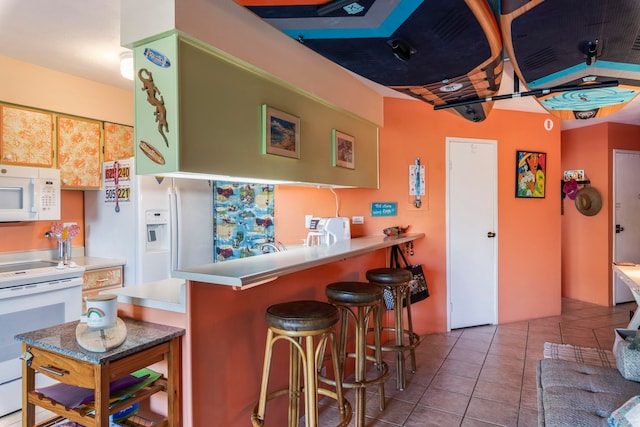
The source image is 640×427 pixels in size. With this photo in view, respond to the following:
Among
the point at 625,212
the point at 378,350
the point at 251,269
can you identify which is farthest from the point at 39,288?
the point at 625,212

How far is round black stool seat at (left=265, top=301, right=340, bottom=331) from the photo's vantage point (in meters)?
1.75

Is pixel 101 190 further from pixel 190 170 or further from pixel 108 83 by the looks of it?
pixel 190 170

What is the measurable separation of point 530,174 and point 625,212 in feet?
6.44

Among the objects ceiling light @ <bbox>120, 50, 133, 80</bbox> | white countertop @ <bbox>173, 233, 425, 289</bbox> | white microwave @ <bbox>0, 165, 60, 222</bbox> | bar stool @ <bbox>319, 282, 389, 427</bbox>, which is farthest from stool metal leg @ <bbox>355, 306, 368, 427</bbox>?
white microwave @ <bbox>0, 165, 60, 222</bbox>

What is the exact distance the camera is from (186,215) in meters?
3.79

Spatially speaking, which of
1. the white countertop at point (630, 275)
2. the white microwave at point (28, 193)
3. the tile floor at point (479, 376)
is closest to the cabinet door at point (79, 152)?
the white microwave at point (28, 193)

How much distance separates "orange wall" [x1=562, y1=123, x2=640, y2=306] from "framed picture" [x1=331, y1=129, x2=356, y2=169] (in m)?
4.04

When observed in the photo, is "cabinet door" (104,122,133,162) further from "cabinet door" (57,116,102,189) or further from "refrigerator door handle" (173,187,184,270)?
"refrigerator door handle" (173,187,184,270)

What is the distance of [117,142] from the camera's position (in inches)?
150

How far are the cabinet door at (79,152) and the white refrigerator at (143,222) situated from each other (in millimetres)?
119

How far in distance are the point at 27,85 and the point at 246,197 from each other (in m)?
2.10

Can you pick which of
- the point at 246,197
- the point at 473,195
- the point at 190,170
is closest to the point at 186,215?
the point at 246,197

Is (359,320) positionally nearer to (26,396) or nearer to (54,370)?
(54,370)

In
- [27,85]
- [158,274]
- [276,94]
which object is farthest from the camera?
[158,274]
